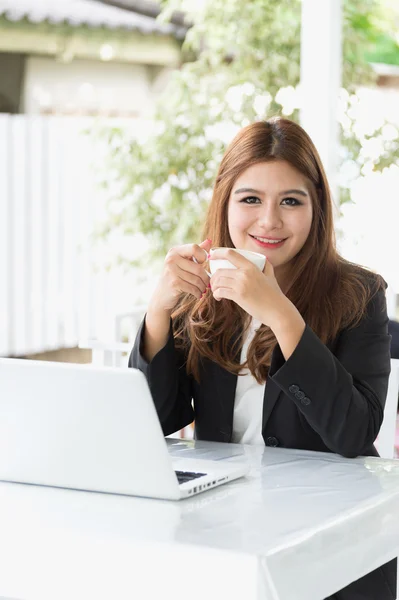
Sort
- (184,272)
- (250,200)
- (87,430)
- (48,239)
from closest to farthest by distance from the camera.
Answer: (87,430), (184,272), (250,200), (48,239)

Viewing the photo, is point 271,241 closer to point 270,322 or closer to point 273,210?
point 273,210

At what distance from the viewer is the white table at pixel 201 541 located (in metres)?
1.14

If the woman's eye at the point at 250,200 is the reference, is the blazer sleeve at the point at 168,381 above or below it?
below

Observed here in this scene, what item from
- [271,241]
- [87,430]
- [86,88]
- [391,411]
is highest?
[86,88]

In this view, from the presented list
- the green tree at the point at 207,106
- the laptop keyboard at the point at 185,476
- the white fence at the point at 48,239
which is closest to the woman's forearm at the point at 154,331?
the laptop keyboard at the point at 185,476

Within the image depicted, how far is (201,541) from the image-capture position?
3.84 feet

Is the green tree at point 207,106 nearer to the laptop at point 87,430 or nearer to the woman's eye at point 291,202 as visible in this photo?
the woman's eye at point 291,202

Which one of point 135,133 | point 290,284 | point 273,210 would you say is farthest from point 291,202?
point 135,133

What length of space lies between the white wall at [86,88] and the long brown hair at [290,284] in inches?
134

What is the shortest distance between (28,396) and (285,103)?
3567 mm

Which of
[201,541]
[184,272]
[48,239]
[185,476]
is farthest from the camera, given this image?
[48,239]

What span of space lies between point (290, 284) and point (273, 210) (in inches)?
6.8

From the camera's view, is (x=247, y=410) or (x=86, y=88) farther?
(x=86, y=88)

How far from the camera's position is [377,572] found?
1.64 meters
